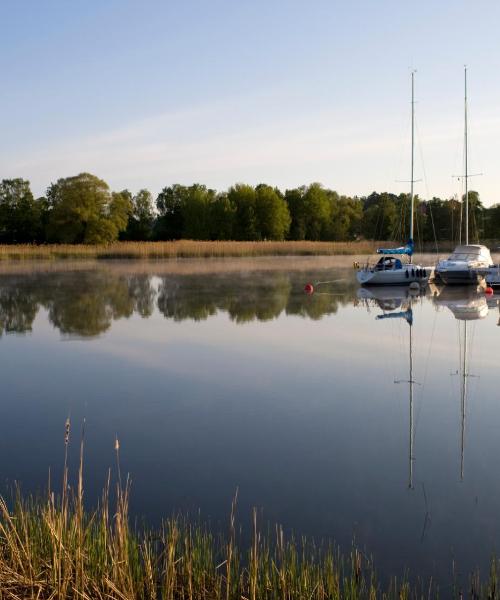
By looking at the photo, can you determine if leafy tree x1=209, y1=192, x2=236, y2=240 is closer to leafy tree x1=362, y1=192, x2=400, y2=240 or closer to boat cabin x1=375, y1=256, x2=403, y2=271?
A: leafy tree x1=362, y1=192, x2=400, y2=240

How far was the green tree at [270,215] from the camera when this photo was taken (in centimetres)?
10000

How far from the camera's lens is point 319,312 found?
2245 centimetres

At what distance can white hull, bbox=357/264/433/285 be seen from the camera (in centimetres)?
3353

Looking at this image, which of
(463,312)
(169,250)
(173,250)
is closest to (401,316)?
(463,312)

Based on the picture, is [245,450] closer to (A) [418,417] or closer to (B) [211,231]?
(A) [418,417]

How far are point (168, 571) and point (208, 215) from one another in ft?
314

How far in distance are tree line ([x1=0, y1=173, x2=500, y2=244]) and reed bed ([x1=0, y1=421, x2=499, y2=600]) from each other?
7607 centimetres

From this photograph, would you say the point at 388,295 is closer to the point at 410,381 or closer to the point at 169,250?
the point at 410,381

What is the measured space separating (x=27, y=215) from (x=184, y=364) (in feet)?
259

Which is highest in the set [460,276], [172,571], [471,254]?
[471,254]

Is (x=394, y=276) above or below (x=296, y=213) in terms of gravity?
below

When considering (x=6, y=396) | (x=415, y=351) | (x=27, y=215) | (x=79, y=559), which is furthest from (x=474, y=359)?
(x=27, y=215)

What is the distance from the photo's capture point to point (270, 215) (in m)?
100

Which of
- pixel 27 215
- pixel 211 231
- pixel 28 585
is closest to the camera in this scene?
pixel 28 585
